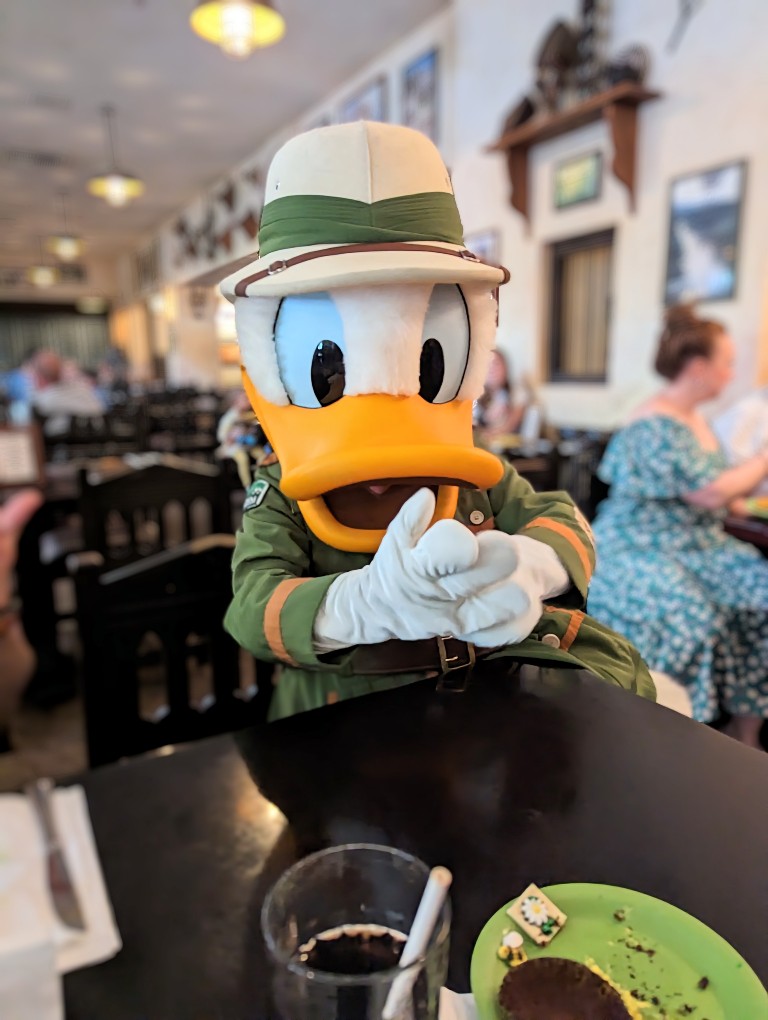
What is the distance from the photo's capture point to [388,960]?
1.39 feet

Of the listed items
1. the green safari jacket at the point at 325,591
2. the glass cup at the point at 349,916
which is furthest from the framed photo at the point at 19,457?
the glass cup at the point at 349,916

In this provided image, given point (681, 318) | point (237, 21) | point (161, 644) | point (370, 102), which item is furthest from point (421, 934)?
point (370, 102)

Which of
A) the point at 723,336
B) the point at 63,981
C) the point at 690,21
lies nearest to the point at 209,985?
the point at 63,981

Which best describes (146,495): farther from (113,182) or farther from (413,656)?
(113,182)

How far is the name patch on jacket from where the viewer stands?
0.83m

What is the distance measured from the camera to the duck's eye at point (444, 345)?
2.43ft

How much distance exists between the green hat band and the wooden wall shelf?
283 centimetres

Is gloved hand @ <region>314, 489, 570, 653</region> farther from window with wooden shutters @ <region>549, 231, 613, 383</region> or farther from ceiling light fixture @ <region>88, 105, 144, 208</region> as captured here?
ceiling light fixture @ <region>88, 105, 144, 208</region>

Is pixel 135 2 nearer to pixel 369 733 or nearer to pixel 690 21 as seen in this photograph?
pixel 690 21

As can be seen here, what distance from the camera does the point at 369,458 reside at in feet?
2.19

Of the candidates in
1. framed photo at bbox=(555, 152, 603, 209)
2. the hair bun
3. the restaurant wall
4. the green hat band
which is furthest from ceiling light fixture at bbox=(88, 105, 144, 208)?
the green hat band

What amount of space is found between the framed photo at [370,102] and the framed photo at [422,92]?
29 cm

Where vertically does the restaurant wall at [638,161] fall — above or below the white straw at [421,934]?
above

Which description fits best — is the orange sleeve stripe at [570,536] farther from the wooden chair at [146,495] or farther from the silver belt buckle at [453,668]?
the wooden chair at [146,495]
